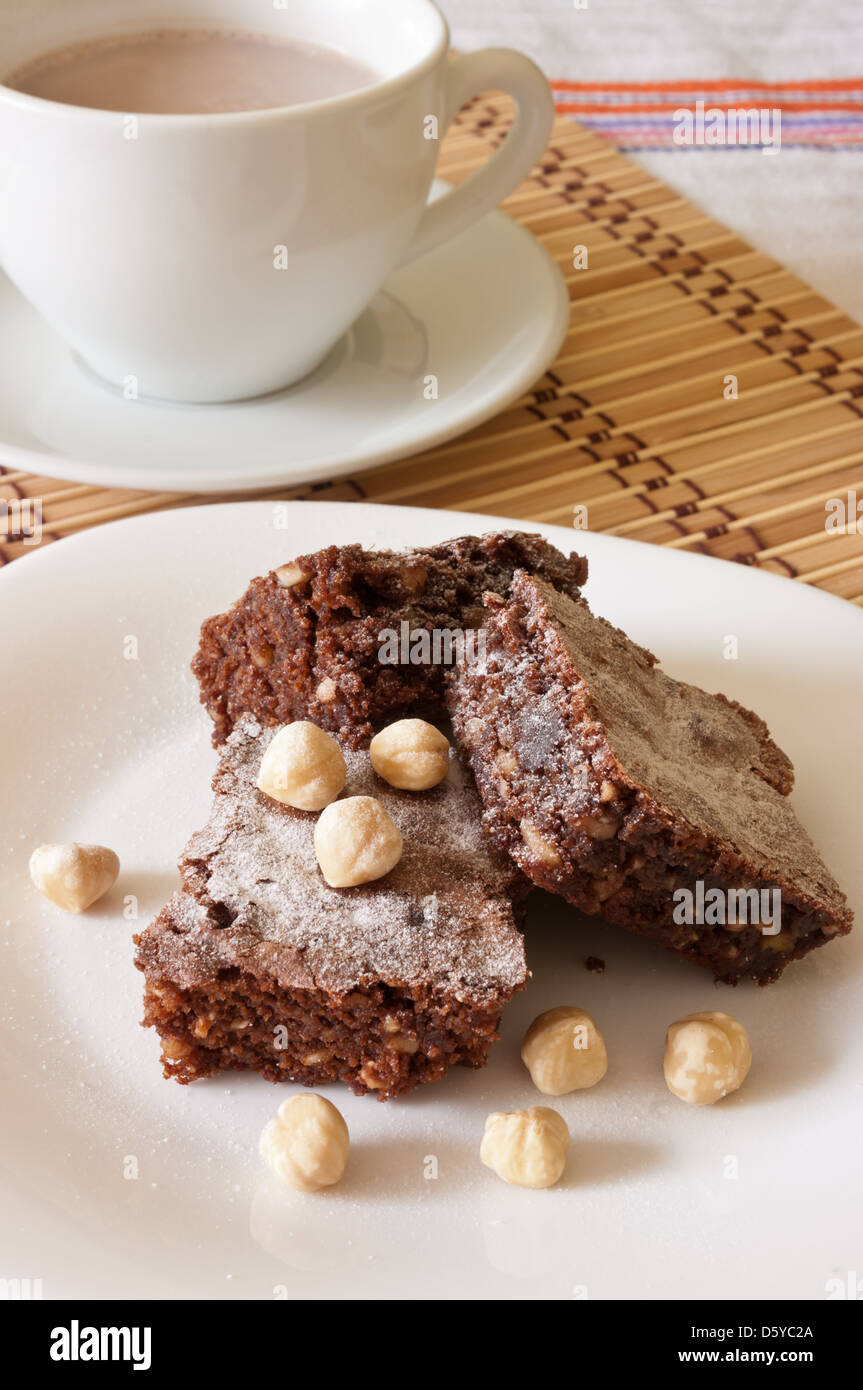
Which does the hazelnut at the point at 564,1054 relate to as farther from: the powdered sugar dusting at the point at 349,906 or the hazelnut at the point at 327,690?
the hazelnut at the point at 327,690

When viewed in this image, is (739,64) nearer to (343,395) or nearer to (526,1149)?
(343,395)

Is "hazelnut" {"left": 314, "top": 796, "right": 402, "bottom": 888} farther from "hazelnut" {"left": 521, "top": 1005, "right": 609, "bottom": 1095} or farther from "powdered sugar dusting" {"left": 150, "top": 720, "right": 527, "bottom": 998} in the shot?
"hazelnut" {"left": 521, "top": 1005, "right": 609, "bottom": 1095}

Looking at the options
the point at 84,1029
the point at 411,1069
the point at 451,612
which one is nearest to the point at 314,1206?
the point at 411,1069

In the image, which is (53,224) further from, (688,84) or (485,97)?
(688,84)

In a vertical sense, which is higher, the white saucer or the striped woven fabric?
the striped woven fabric

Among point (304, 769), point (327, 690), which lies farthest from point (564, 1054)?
point (327, 690)

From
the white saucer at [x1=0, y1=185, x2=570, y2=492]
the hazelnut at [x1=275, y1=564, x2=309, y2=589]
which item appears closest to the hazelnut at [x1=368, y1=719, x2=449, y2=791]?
the hazelnut at [x1=275, y1=564, x2=309, y2=589]

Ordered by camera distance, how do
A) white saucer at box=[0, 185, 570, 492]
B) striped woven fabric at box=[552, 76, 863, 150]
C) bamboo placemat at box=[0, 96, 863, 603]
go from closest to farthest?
white saucer at box=[0, 185, 570, 492] → bamboo placemat at box=[0, 96, 863, 603] → striped woven fabric at box=[552, 76, 863, 150]
